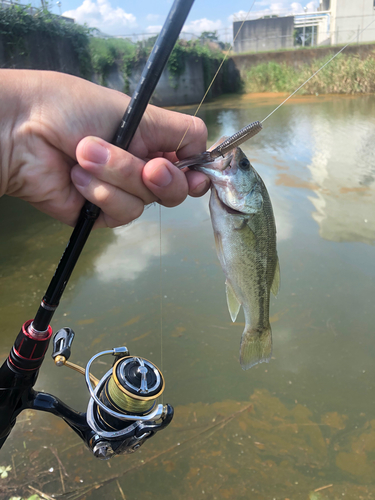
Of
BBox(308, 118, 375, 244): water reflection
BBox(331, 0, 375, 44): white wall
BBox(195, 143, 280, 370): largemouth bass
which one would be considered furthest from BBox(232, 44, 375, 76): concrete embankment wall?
BBox(195, 143, 280, 370): largemouth bass

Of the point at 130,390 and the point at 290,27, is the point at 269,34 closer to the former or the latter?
the point at 290,27

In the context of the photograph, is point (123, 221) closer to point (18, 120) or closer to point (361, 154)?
point (18, 120)

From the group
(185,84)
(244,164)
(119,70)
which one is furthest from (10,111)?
(185,84)

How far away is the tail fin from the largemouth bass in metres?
0.02

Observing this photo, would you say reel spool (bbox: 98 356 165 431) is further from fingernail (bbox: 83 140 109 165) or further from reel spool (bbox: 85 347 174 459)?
fingernail (bbox: 83 140 109 165)

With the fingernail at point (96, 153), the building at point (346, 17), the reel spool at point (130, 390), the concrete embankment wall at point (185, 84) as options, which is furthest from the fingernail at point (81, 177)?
the building at point (346, 17)

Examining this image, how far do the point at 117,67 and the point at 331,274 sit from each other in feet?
41.4

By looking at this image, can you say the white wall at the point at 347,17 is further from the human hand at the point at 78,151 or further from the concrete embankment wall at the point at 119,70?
the human hand at the point at 78,151

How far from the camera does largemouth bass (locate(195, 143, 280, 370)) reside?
1333 mm

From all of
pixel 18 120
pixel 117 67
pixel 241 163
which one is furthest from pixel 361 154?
pixel 117 67

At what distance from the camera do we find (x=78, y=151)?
1177 millimetres

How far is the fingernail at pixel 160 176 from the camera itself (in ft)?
4.15

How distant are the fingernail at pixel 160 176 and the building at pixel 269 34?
24289mm

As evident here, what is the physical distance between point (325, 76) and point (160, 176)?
16.7 metres
